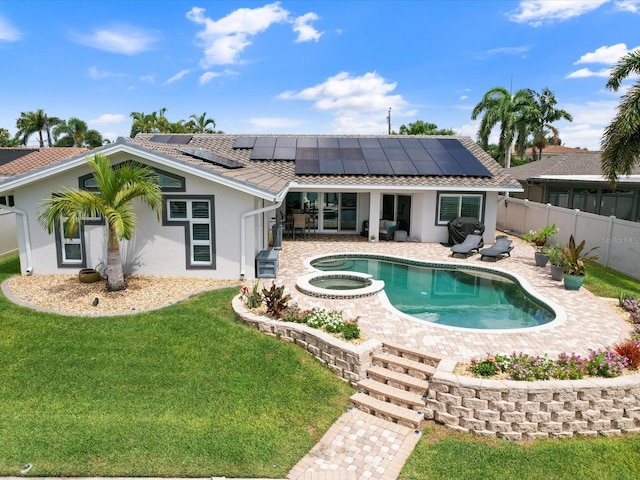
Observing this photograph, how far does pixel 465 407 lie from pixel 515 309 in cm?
599

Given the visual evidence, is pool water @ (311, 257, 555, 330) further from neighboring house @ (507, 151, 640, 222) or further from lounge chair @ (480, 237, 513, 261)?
neighboring house @ (507, 151, 640, 222)

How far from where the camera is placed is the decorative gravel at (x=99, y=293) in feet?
36.7

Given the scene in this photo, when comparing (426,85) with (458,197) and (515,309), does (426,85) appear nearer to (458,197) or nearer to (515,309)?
(458,197)

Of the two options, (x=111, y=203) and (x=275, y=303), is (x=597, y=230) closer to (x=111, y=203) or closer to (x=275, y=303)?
(x=275, y=303)

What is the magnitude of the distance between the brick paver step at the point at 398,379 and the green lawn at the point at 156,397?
61 centimetres

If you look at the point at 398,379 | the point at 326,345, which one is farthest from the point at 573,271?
the point at 326,345

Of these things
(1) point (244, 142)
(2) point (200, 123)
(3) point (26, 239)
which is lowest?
(3) point (26, 239)

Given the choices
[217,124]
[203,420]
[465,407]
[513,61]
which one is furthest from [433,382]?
[217,124]

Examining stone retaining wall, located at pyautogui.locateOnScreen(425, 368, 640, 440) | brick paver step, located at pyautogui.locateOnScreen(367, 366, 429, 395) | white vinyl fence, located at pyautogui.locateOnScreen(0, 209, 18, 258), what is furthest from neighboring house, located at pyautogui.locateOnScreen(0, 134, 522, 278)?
stone retaining wall, located at pyautogui.locateOnScreen(425, 368, 640, 440)

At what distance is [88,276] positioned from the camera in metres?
12.9

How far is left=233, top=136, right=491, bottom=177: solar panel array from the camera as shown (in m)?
20.4

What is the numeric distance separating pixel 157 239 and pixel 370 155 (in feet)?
40.5

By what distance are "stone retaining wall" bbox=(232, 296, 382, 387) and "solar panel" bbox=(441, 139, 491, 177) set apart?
13929mm

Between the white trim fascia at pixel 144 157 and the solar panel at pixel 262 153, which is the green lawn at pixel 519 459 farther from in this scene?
the solar panel at pixel 262 153
